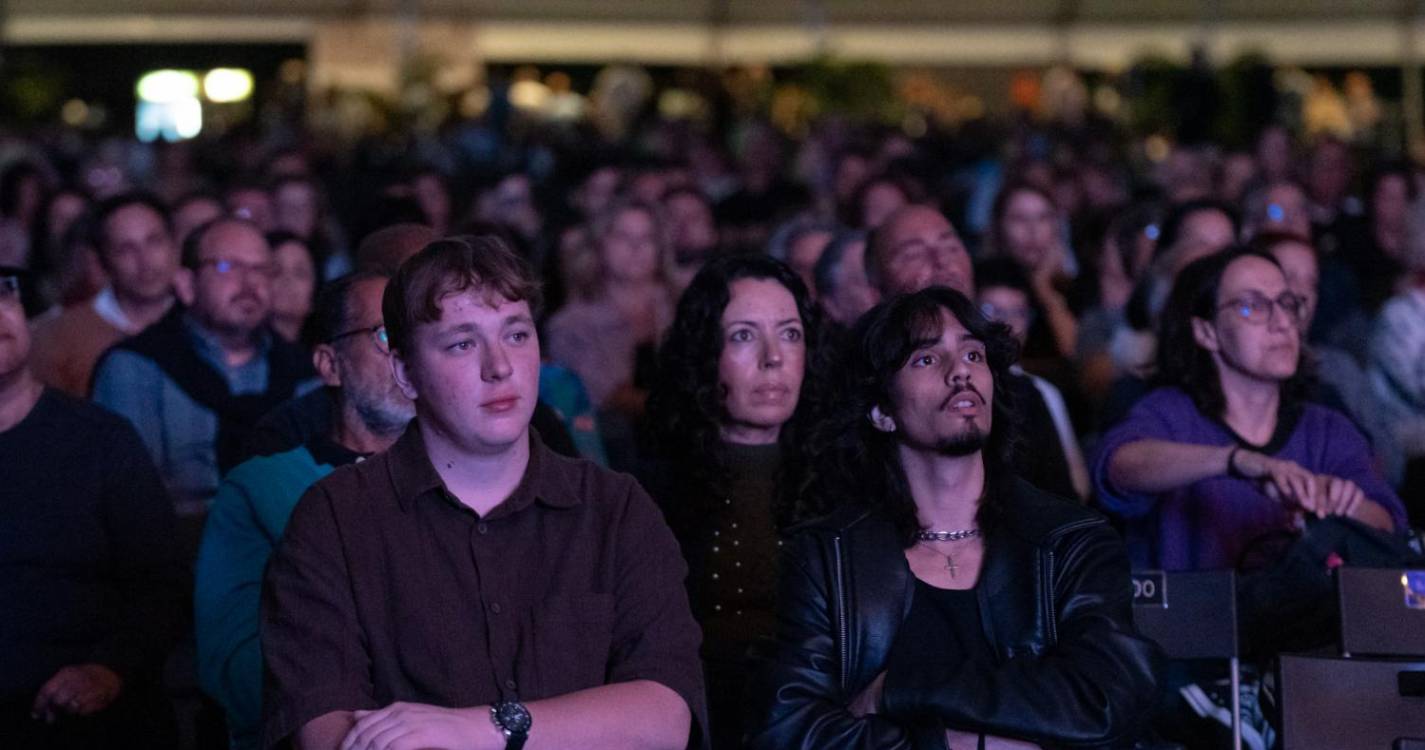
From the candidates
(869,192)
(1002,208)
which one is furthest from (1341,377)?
(869,192)

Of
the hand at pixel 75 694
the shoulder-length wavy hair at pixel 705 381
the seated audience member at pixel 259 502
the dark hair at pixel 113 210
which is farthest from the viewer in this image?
the dark hair at pixel 113 210

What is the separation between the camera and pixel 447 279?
3186 mm

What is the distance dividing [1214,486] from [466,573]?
2.34m

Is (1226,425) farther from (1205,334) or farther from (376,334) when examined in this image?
(376,334)

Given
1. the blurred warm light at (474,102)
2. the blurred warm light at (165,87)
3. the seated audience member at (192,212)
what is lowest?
the seated audience member at (192,212)

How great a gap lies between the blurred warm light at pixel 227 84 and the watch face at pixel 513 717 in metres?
22.8

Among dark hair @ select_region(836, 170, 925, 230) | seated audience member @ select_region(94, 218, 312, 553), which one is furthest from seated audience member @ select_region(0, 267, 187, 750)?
dark hair @ select_region(836, 170, 925, 230)

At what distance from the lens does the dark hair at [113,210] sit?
6.85 meters

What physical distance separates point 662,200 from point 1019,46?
59.2 ft

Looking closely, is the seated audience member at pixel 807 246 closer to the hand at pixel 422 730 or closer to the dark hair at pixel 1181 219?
the dark hair at pixel 1181 219

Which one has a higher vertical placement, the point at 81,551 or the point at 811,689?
the point at 81,551

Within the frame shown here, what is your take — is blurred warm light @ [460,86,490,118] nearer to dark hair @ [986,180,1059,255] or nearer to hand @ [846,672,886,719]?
dark hair @ [986,180,1059,255]

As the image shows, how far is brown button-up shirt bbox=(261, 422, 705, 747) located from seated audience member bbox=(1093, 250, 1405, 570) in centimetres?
188

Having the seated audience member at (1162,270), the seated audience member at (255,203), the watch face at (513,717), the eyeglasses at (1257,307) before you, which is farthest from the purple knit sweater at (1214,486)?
the seated audience member at (255,203)
